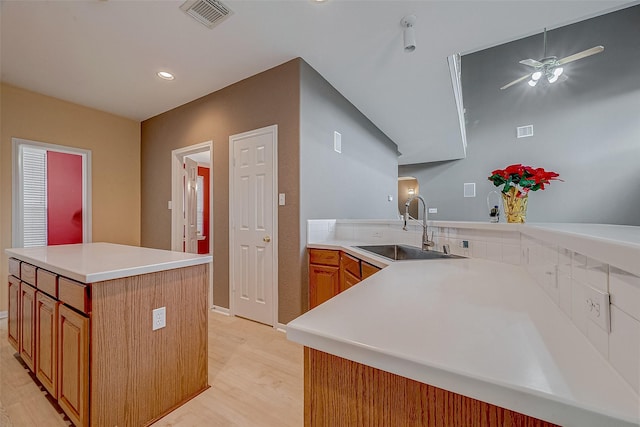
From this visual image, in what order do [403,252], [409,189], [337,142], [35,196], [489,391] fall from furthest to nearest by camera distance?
[409,189]
[35,196]
[337,142]
[403,252]
[489,391]

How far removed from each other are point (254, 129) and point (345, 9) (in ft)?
4.68

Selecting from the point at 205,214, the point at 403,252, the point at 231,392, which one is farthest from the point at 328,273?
the point at 205,214

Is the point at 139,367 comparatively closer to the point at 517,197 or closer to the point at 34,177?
the point at 517,197

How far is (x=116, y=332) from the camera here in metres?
1.28

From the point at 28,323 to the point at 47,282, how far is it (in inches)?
21.3

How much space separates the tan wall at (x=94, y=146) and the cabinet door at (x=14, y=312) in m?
1.58

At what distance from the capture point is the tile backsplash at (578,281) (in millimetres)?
438

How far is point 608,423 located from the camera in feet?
1.15

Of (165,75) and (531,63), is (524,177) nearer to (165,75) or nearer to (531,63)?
(531,63)

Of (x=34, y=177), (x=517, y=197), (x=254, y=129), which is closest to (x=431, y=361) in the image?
(x=517, y=197)

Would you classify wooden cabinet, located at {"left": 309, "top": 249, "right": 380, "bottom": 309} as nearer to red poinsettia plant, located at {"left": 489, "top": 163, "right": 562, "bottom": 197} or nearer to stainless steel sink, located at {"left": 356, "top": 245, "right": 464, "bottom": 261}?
stainless steel sink, located at {"left": 356, "top": 245, "right": 464, "bottom": 261}

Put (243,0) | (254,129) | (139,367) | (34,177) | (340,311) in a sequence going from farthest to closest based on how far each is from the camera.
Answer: (34,177) < (254,129) < (243,0) < (139,367) < (340,311)

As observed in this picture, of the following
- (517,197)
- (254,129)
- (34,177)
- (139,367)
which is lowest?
(139,367)

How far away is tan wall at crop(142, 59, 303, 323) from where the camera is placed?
8.43 feet
